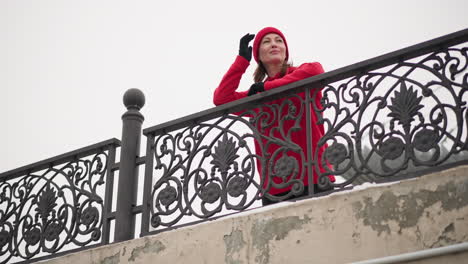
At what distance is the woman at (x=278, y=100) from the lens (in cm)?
479

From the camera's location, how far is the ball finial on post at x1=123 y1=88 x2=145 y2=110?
19.9ft

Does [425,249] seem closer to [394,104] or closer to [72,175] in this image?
[394,104]

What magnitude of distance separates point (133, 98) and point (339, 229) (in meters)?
2.59

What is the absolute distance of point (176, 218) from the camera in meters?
5.14

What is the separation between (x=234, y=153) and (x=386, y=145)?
3.99 feet

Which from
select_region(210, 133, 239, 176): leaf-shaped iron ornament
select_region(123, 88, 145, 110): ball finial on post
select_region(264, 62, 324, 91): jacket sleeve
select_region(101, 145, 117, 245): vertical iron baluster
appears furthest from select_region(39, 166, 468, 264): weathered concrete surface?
select_region(123, 88, 145, 110): ball finial on post

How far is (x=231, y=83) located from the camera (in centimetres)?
559

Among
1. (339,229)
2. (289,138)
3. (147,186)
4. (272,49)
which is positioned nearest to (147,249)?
(147,186)

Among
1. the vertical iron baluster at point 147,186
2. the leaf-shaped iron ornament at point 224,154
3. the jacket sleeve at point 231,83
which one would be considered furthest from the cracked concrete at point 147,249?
the jacket sleeve at point 231,83

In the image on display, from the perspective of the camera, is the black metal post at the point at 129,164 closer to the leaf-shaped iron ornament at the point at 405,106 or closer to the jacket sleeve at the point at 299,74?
the jacket sleeve at the point at 299,74

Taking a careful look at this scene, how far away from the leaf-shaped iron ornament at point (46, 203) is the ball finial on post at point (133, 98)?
1.06m

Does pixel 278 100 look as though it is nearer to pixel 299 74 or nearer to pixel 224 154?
pixel 299 74

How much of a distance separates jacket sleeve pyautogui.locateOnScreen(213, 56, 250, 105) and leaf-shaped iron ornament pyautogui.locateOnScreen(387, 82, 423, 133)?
5.02 ft

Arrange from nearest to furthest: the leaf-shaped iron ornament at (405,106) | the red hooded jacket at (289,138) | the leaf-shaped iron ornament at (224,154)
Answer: the leaf-shaped iron ornament at (405,106) < the red hooded jacket at (289,138) < the leaf-shaped iron ornament at (224,154)
